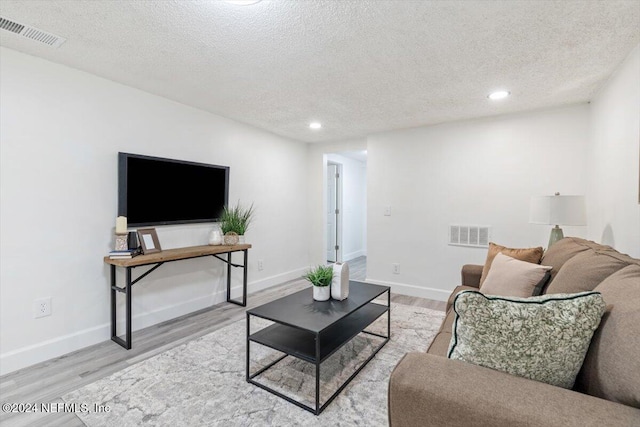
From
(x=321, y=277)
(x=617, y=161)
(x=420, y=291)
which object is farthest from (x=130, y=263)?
(x=617, y=161)

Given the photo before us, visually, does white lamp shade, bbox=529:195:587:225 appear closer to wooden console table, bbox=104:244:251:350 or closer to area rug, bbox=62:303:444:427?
area rug, bbox=62:303:444:427

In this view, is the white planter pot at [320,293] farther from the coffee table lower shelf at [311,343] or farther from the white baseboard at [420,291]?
the white baseboard at [420,291]

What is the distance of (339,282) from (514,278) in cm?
111

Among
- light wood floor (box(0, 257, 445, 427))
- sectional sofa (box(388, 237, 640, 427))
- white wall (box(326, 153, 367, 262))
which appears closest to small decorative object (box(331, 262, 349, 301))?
sectional sofa (box(388, 237, 640, 427))

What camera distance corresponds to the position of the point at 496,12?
5.45ft

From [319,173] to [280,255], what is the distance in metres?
1.47

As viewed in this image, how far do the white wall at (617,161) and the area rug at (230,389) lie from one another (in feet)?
5.39

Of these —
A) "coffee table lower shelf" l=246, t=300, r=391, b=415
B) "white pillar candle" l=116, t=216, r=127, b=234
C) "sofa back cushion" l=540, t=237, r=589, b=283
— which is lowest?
"coffee table lower shelf" l=246, t=300, r=391, b=415

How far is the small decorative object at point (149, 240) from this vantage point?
270cm

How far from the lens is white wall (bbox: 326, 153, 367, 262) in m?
6.49

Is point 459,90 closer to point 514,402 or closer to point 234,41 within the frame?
point 234,41

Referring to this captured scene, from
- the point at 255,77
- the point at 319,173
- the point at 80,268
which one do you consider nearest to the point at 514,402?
the point at 255,77

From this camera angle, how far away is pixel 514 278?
185 cm

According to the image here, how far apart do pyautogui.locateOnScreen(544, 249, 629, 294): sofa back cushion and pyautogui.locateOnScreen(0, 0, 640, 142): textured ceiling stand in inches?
50.8
